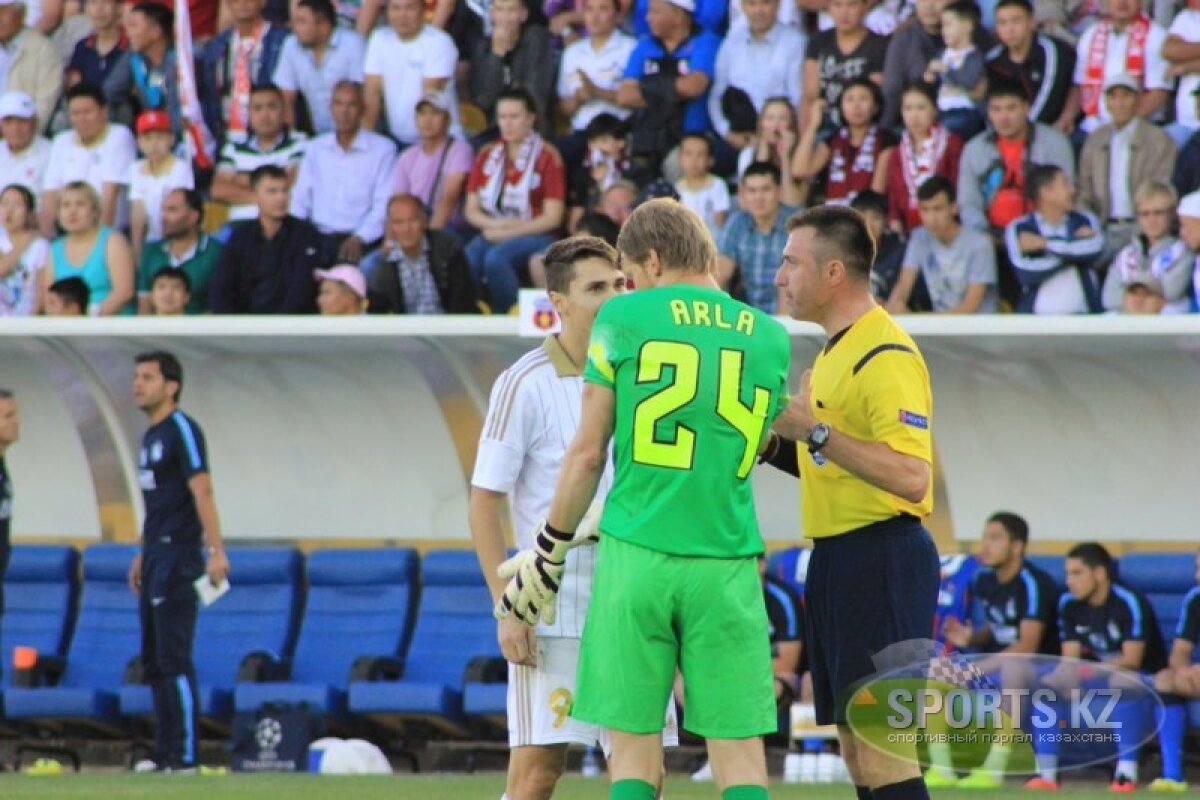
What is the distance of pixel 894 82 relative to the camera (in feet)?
45.8

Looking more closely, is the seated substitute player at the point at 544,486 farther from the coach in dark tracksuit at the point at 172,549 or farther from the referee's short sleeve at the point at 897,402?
the coach in dark tracksuit at the point at 172,549

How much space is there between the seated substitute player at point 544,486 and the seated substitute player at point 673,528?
596mm

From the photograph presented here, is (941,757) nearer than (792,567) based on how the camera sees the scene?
Yes

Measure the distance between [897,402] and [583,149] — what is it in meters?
8.66

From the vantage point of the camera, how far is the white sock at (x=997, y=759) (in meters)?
9.41

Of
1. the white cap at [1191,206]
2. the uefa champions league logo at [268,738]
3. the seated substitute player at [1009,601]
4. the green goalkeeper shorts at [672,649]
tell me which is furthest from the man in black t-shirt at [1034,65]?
the green goalkeeper shorts at [672,649]

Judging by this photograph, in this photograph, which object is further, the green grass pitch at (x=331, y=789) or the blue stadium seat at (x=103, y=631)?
the blue stadium seat at (x=103, y=631)

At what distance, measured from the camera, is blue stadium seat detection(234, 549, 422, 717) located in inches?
556

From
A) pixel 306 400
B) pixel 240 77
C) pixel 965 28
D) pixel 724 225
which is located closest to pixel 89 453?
pixel 306 400

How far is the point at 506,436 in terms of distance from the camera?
6297mm

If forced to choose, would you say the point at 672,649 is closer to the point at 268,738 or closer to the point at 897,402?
the point at 897,402

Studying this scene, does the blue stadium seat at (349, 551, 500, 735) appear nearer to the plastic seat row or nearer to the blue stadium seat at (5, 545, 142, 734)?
the plastic seat row

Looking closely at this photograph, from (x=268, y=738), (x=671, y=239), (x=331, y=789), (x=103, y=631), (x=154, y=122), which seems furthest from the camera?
(x=154, y=122)

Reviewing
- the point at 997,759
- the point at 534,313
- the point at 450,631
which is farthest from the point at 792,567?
the point at 997,759
